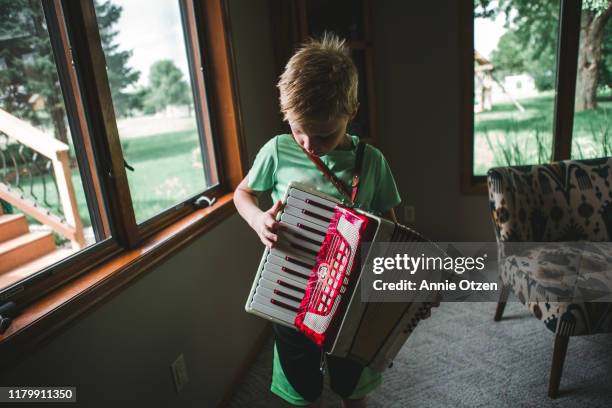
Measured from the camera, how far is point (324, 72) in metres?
0.92

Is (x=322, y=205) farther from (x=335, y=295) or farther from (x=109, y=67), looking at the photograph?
(x=109, y=67)

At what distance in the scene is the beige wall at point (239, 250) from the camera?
0.98 m

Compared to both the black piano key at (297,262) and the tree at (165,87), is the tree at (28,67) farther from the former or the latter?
the black piano key at (297,262)

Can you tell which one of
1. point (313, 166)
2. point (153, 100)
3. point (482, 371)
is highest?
point (153, 100)

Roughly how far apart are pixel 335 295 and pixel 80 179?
783mm

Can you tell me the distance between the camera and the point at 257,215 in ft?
3.43

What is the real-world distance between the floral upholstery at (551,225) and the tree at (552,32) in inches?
34.0

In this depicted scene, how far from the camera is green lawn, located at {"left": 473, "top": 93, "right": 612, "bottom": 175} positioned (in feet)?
8.26

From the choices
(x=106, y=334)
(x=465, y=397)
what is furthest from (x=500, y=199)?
(x=106, y=334)

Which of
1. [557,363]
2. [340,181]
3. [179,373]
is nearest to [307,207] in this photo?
[340,181]

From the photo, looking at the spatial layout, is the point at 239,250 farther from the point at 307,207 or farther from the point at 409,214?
the point at 409,214

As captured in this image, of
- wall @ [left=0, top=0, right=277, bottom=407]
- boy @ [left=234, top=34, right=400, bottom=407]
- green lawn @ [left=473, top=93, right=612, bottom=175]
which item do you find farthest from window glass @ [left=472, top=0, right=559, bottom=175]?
boy @ [left=234, top=34, right=400, bottom=407]

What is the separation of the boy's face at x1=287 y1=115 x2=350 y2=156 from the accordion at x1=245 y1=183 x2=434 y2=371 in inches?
4.4

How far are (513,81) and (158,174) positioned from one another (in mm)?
2325
